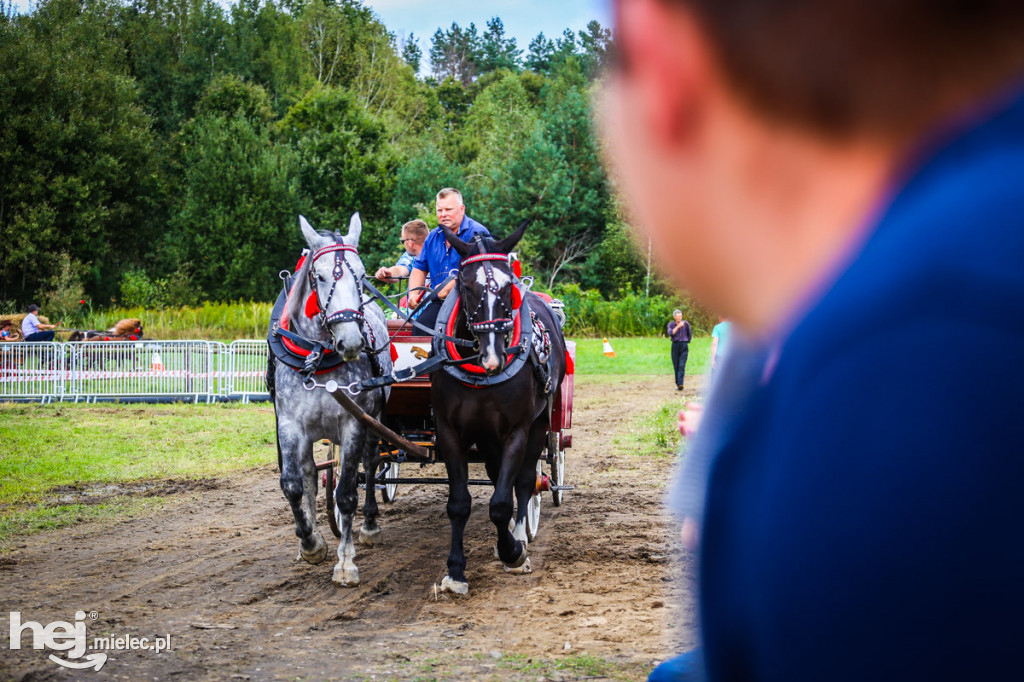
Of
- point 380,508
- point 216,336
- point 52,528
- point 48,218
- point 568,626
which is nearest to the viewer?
point 568,626

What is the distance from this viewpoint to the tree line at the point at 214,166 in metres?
37.3

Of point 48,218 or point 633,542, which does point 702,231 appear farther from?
point 48,218

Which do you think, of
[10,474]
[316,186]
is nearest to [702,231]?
[10,474]

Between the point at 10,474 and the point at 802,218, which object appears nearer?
the point at 802,218

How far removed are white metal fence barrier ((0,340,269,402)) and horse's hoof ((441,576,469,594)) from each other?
14.0 metres

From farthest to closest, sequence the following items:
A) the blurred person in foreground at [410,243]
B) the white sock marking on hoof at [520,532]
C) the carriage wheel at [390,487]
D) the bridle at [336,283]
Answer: the carriage wheel at [390,487]
the blurred person in foreground at [410,243]
the white sock marking on hoof at [520,532]
the bridle at [336,283]

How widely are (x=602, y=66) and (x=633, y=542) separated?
7624 millimetres

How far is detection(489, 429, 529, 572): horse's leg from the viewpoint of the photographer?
6.56 meters

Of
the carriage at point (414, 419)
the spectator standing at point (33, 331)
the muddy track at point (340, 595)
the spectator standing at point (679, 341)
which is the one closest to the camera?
the muddy track at point (340, 595)

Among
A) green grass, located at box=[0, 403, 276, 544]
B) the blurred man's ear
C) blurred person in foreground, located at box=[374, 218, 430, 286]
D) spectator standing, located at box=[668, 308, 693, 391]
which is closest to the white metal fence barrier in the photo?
green grass, located at box=[0, 403, 276, 544]

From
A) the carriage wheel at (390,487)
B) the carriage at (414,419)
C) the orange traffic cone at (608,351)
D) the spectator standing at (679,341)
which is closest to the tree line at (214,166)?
the orange traffic cone at (608,351)

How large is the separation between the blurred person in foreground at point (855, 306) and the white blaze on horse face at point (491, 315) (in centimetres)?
581

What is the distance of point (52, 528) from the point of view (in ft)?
28.7

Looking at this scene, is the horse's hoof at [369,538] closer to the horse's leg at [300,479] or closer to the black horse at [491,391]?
the horse's leg at [300,479]
